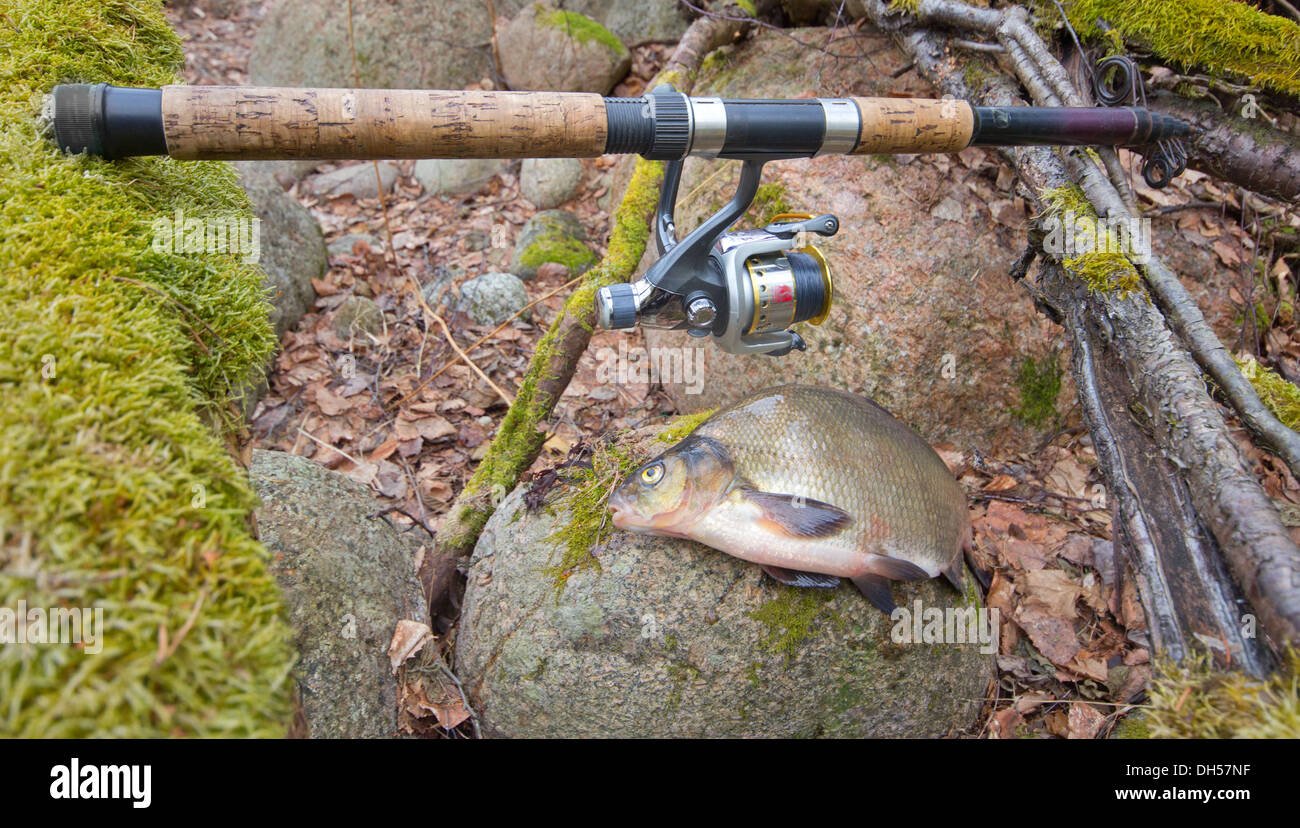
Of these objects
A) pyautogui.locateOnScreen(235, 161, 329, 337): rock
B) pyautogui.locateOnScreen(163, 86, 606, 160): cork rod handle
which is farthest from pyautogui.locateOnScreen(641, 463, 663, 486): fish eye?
pyautogui.locateOnScreen(235, 161, 329, 337): rock

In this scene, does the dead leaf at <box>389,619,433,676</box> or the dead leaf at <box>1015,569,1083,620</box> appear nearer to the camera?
the dead leaf at <box>389,619,433,676</box>

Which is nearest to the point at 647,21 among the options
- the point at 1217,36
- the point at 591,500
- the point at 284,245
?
the point at 284,245

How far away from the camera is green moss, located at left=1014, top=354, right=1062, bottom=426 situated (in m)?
4.65

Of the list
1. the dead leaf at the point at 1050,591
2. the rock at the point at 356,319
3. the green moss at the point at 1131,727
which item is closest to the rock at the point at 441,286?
the rock at the point at 356,319

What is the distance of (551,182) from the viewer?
7469 mm

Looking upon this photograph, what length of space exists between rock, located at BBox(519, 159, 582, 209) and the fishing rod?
185 inches

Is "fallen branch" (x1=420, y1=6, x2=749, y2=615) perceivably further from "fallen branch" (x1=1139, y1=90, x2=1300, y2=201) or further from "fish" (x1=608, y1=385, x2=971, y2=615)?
"fallen branch" (x1=1139, y1=90, x2=1300, y2=201)

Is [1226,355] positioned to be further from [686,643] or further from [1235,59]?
[686,643]

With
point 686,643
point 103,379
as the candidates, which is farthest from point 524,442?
point 103,379

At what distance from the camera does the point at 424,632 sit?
3.50 m

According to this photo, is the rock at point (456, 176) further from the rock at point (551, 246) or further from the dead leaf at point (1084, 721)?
the dead leaf at point (1084, 721)

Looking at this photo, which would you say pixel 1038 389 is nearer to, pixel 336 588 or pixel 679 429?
pixel 679 429

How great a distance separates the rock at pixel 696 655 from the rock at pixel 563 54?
637cm

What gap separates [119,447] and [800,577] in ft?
7.27
